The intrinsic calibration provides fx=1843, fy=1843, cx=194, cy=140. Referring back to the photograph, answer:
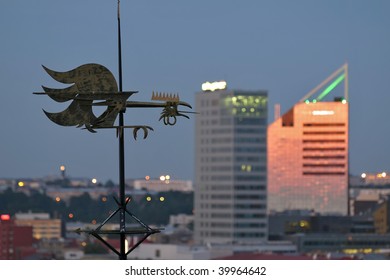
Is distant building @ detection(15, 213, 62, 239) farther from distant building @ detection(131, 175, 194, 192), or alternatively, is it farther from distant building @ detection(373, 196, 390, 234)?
distant building @ detection(373, 196, 390, 234)

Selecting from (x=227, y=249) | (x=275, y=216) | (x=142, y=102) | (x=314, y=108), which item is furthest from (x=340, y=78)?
(x=142, y=102)

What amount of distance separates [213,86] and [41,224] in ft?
44.6

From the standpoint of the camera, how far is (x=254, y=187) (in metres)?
100

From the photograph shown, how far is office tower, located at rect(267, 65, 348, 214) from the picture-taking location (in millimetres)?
107375

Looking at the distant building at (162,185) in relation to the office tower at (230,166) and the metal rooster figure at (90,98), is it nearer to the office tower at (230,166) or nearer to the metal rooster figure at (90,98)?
the office tower at (230,166)

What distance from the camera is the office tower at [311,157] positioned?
107 m

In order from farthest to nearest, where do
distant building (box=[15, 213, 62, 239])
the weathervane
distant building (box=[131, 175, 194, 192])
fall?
distant building (box=[131, 175, 194, 192]), distant building (box=[15, 213, 62, 239]), the weathervane

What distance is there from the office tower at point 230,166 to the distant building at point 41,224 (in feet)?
28.0

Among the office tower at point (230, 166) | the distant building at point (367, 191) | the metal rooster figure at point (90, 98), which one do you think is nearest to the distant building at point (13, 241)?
the office tower at point (230, 166)

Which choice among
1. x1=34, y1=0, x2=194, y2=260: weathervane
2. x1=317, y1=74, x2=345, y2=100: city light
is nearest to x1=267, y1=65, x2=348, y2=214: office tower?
x1=317, y1=74, x2=345, y2=100: city light

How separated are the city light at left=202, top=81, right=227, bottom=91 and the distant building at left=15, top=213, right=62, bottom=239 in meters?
12.1

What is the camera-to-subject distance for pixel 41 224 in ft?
343
